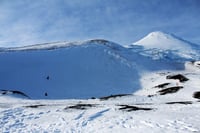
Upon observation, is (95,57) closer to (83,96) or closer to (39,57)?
(39,57)

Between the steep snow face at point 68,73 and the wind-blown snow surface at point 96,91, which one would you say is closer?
the wind-blown snow surface at point 96,91

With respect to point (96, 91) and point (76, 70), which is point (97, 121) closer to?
point (96, 91)

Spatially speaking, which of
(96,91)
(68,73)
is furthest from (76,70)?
(96,91)

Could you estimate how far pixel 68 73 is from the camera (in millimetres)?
69938

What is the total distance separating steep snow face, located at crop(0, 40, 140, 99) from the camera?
57812 mm

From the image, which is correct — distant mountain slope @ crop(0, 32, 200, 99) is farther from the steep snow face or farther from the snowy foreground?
the snowy foreground

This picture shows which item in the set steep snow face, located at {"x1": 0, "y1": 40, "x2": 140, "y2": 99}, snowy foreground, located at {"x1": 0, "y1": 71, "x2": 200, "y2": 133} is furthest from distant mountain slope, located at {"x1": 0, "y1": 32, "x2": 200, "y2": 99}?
snowy foreground, located at {"x1": 0, "y1": 71, "x2": 200, "y2": 133}

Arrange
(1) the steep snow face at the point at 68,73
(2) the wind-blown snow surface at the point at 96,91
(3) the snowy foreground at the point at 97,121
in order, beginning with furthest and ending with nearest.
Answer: (1) the steep snow face at the point at 68,73, (2) the wind-blown snow surface at the point at 96,91, (3) the snowy foreground at the point at 97,121

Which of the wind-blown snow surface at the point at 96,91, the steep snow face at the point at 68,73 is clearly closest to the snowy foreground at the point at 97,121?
the wind-blown snow surface at the point at 96,91

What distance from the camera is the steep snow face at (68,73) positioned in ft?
190

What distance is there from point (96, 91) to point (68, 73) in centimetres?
1411

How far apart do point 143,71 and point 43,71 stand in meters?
25.6

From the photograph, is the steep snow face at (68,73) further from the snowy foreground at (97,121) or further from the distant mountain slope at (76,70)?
the snowy foreground at (97,121)

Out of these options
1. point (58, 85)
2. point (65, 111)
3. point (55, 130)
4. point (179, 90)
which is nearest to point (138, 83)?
point (58, 85)
